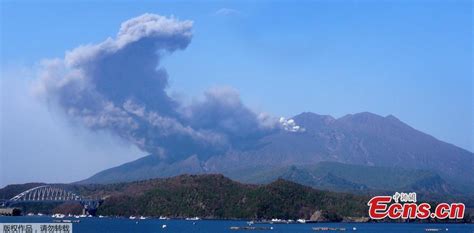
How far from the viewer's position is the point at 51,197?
599 ft

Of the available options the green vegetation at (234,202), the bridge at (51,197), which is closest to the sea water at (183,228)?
the green vegetation at (234,202)

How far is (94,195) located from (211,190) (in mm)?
36146

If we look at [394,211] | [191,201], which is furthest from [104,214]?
[394,211]

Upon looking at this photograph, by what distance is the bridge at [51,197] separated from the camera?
16962 cm

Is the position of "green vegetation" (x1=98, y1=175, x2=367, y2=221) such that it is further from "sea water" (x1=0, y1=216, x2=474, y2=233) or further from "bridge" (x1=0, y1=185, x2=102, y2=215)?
"sea water" (x1=0, y1=216, x2=474, y2=233)

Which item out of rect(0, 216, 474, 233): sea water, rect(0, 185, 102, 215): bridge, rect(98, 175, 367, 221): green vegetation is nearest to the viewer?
rect(0, 216, 474, 233): sea water

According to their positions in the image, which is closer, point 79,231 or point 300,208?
point 79,231

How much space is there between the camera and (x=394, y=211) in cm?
4241

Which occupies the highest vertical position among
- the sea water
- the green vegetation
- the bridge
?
the bridge

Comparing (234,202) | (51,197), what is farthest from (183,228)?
(51,197)

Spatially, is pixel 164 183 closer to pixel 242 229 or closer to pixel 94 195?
pixel 94 195

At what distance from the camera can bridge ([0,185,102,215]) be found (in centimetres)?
16962

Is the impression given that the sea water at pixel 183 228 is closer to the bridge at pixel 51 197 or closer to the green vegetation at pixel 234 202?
the green vegetation at pixel 234 202

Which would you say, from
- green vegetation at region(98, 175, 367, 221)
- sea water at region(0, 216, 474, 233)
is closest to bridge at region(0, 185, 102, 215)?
green vegetation at region(98, 175, 367, 221)
